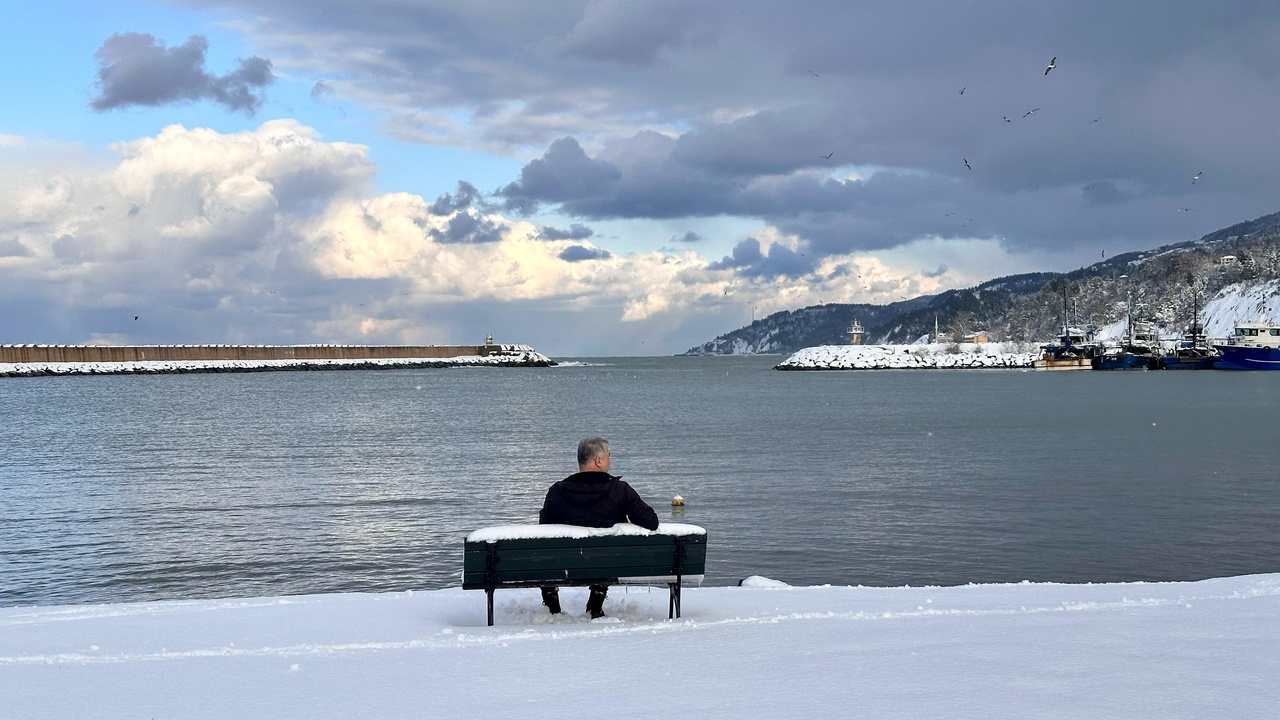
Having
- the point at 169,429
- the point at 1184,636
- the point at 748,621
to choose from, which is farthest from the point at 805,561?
the point at 169,429

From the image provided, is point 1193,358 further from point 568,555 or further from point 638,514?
point 568,555

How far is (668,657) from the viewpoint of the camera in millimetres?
8133

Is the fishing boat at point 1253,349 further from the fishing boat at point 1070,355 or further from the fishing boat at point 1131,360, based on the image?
the fishing boat at point 1070,355

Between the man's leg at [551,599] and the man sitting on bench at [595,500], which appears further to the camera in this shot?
the man's leg at [551,599]

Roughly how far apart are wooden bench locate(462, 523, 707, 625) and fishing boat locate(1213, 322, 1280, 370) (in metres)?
167

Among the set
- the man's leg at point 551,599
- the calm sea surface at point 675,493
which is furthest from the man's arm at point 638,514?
the calm sea surface at point 675,493

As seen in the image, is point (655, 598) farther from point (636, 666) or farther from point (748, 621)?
point (636, 666)

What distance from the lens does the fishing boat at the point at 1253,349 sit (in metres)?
150

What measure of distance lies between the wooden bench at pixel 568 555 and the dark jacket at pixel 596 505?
0.13 metres

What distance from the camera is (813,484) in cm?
2914

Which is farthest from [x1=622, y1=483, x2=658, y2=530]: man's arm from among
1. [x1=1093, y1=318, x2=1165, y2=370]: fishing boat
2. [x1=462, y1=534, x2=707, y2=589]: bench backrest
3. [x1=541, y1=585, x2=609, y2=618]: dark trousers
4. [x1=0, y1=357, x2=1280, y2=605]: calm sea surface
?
[x1=1093, y1=318, x2=1165, y2=370]: fishing boat

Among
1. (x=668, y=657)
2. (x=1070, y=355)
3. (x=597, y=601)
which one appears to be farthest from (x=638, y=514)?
(x=1070, y=355)

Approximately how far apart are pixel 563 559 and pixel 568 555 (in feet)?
0.20

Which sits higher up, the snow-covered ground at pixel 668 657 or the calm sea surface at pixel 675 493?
the snow-covered ground at pixel 668 657
